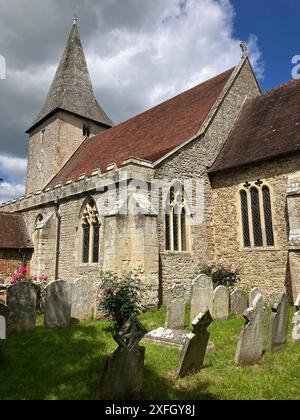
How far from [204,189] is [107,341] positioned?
7.90 meters

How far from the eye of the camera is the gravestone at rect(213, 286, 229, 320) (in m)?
8.36

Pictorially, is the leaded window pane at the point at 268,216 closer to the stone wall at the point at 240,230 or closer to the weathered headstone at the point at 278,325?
the stone wall at the point at 240,230

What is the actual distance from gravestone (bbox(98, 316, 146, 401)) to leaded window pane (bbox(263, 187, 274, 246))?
8.22 metres

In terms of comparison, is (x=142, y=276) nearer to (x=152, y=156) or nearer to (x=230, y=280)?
(x=230, y=280)

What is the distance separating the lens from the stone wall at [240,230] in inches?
426

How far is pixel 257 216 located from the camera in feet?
38.7

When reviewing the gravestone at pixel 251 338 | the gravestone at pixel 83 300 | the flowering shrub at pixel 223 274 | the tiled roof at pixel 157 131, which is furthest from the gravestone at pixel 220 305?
the tiled roof at pixel 157 131

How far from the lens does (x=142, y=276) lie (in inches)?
380

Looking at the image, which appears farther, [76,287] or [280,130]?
[280,130]

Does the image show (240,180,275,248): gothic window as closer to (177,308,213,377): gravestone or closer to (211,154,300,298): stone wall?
(211,154,300,298): stone wall

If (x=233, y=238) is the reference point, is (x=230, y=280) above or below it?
below

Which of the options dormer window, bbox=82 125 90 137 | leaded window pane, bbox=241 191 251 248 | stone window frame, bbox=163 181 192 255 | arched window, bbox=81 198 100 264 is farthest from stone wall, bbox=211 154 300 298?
dormer window, bbox=82 125 90 137

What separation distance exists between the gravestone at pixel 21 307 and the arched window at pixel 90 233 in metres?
4.96
